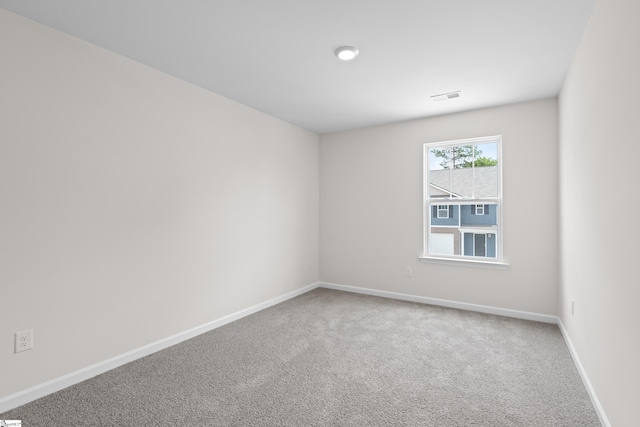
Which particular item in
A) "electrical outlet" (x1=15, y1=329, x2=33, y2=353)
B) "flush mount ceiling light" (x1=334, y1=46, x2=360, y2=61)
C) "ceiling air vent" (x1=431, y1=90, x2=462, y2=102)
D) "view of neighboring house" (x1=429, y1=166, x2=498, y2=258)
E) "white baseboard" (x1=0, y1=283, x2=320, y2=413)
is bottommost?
"white baseboard" (x1=0, y1=283, x2=320, y2=413)

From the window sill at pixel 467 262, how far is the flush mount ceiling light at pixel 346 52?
2.73 m

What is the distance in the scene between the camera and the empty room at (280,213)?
6.29ft

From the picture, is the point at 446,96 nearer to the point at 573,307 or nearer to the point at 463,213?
the point at 463,213

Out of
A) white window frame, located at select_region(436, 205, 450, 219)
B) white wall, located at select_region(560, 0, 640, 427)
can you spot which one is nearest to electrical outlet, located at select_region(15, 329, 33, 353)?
white wall, located at select_region(560, 0, 640, 427)

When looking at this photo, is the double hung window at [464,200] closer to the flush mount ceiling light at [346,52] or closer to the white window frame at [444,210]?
the white window frame at [444,210]

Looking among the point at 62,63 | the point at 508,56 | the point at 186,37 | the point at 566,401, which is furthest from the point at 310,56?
the point at 566,401

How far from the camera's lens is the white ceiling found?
1.96 meters

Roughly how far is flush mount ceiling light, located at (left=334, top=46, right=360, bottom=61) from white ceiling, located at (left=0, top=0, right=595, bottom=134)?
61 mm

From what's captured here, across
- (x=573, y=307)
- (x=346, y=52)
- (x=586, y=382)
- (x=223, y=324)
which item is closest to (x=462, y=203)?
(x=573, y=307)

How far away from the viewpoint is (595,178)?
6.37 ft

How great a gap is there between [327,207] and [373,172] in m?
0.93

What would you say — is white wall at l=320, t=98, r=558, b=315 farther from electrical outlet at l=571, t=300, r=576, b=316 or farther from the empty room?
electrical outlet at l=571, t=300, r=576, b=316

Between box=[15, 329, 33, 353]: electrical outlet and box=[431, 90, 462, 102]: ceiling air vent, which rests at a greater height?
box=[431, 90, 462, 102]: ceiling air vent

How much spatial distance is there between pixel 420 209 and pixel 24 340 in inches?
158
